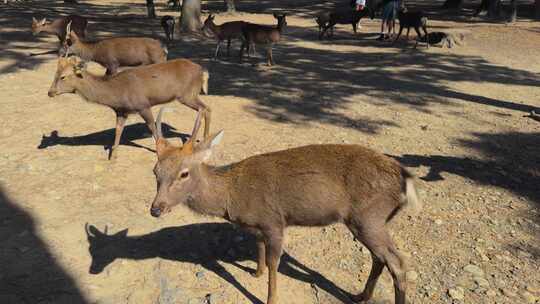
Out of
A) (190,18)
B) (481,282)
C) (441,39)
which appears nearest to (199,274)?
(481,282)

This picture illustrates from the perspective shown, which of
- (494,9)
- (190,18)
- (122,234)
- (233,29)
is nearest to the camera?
(122,234)

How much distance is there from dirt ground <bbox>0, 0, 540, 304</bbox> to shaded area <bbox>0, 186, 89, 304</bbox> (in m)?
0.02

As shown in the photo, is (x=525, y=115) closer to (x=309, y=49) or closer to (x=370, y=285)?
(x=370, y=285)

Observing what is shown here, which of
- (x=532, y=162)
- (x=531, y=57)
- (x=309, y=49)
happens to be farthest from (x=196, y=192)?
(x=531, y=57)

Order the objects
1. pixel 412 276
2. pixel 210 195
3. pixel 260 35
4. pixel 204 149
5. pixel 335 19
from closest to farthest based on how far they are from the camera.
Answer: pixel 204 149, pixel 210 195, pixel 412 276, pixel 260 35, pixel 335 19

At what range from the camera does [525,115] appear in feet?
31.1

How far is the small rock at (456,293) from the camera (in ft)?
14.5

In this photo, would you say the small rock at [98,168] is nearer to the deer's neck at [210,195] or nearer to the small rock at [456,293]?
the deer's neck at [210,195]

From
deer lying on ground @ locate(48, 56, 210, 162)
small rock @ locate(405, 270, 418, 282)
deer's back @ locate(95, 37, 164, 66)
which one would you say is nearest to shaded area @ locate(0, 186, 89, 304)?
deer lying on ground @ locate(48, 56, 210, 162)

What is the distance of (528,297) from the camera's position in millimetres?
4387

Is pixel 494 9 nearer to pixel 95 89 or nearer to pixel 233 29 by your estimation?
pixel 233 29

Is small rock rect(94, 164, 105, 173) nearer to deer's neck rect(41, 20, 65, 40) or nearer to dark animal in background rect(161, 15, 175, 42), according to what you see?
deer's neck rect(41, 20, 65, 40)

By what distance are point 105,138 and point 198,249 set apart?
404 cm

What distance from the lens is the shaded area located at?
14.4 feet
